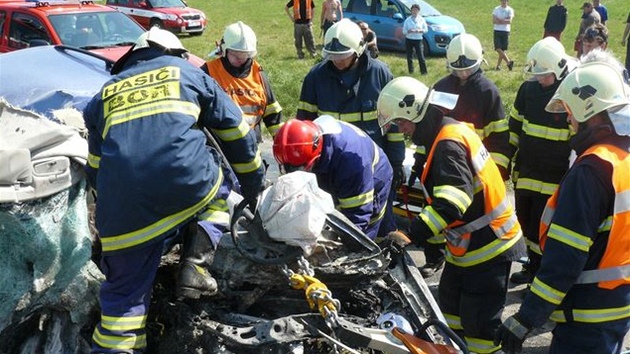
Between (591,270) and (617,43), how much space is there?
15.3 m

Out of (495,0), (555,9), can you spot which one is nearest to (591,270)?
(555,9)

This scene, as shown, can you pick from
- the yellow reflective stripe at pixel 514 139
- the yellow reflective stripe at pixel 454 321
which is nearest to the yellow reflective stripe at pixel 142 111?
the yellow reflective stripe at pixel 454 321

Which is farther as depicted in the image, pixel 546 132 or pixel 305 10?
pixel 305 10

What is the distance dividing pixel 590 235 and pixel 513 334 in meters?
0.52

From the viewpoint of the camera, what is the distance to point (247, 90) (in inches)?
219

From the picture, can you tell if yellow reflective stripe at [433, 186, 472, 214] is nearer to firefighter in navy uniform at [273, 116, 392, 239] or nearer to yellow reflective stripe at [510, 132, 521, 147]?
firefighter in navy uniform at [273, 116, 392, 239]

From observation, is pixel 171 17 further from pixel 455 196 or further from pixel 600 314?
pixel 600 314

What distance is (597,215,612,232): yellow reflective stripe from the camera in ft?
9.27

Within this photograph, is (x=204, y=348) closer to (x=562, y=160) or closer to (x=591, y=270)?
(x=591, y=270)

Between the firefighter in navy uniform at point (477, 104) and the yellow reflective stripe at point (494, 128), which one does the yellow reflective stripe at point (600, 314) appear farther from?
the yellow reflective stripe at point (494, 128)

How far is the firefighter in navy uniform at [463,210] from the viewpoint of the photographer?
3.40 metres

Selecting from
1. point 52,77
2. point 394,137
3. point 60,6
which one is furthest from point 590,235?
point 60,6

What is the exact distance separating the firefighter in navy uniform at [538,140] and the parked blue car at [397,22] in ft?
32.6

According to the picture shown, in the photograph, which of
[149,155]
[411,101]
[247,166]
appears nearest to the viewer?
[149,155]
